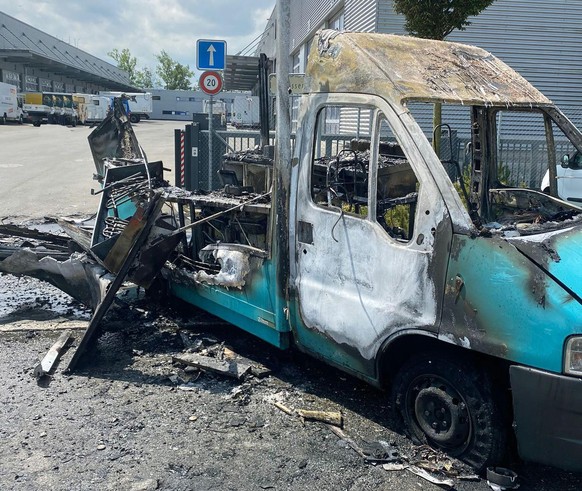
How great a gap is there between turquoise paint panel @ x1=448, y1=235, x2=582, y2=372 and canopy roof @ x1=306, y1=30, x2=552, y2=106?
1049mm

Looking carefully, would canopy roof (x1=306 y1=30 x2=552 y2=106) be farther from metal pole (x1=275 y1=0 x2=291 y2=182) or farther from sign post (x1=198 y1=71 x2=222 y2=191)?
sign post (x1=198 y1=71 x2=222 y2=191)

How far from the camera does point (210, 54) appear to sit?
419 inches

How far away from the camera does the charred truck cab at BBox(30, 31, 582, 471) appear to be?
2.99m

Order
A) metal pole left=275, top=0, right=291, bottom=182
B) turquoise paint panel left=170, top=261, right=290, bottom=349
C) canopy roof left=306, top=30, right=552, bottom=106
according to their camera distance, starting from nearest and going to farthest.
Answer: canopy roof left=306, top=30, right=552, bottom=106 → metal pole left=275, top=0, right=291, bottom=182 → turquoise paint panel left=170, top=261, right=290, bottom=349

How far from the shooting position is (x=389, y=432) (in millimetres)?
3869

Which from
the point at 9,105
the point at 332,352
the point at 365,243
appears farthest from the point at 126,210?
the point at 9,105

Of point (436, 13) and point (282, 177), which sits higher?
point (436, 13)

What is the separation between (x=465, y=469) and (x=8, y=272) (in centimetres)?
466

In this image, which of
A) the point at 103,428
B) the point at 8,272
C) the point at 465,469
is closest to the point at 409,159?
the point at 465,469

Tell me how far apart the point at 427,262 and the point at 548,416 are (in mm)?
991

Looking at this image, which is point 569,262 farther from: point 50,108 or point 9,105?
point 50,108

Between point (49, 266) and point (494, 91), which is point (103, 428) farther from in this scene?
point (494, 91)

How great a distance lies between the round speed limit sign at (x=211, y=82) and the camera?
36.4ft

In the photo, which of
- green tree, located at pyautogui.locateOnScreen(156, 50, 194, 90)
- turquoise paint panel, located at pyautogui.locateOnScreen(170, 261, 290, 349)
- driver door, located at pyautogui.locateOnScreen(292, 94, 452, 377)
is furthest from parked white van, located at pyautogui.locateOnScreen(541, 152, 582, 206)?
green tree, located at pyautogui.locateOnScreen(156, 50, 194, 90)
